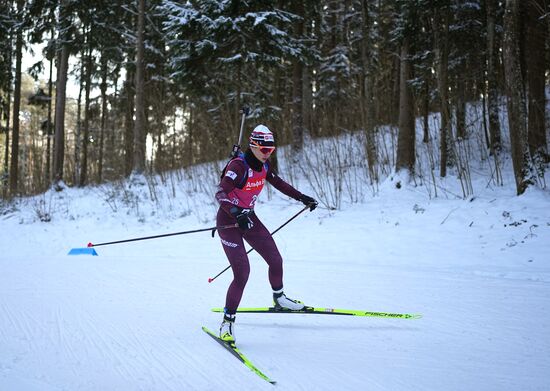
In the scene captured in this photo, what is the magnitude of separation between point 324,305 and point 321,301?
17cm

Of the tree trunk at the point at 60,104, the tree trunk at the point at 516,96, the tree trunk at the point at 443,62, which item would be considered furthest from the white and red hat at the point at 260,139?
the tree trunk at the point at 60,104

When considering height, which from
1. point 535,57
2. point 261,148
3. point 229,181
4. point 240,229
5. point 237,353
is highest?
point 535,57

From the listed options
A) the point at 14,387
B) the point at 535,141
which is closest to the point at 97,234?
the point at 14,387

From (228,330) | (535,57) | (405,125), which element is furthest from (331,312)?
(535,57)

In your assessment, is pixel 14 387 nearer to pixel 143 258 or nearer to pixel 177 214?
pixel 143 258

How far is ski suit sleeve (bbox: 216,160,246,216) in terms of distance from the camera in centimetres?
414

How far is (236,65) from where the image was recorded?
460 inches

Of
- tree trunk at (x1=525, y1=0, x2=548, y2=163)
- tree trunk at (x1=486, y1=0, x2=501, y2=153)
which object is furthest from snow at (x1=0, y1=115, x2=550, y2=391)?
tree trunk at (x1=525, y1=0, x2=548, y2=163)

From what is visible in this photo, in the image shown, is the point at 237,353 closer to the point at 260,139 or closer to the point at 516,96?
the point at 260,139

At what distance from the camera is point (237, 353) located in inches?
143

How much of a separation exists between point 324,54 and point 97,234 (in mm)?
16162

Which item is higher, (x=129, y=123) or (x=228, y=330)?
(x=129, y=123)

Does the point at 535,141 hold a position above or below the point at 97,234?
above

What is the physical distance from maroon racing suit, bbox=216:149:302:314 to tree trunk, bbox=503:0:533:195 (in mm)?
6130
